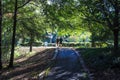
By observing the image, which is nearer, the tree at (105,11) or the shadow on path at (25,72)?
the shadow on path at (25,72)

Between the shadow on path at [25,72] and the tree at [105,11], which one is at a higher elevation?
the tree at [105,11]

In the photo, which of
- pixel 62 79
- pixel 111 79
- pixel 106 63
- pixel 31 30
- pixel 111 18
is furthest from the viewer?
pixel 31 30

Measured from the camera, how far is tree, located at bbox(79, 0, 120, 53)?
63.0ft

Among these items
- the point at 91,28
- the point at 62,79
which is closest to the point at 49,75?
the point at 62,79

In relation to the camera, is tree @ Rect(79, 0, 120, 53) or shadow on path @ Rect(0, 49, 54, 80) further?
tree @ Rect(79, 0, 120, 53)

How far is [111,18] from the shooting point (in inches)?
768

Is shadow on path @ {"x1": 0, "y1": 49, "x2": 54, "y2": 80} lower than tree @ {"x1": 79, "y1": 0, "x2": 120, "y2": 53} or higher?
lower

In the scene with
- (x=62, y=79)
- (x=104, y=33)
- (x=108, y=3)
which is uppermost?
(x=108, y=3)

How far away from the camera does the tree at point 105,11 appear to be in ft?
63.0

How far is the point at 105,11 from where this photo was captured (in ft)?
64.2

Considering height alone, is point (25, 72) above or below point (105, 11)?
below

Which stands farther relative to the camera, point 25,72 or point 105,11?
point 25,72

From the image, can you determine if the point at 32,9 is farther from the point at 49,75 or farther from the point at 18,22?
the point at 49,75

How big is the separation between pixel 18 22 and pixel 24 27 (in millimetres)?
706
